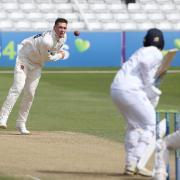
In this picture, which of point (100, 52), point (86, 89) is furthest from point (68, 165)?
point (100, 52)

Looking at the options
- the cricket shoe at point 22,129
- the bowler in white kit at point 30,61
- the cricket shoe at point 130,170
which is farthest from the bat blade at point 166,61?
the cricket shoe at point 22,129

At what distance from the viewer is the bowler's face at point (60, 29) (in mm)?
12922

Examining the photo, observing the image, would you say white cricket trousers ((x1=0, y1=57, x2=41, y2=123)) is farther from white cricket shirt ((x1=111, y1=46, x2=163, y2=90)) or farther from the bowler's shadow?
white cricket shirt ((x1=111, y1=46, x2=163, y2=90))

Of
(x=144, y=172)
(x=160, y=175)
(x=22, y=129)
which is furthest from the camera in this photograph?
(x=22, y=129)

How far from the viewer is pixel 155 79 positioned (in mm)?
9648

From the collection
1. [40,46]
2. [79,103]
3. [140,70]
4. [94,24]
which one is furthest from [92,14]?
[140,70]

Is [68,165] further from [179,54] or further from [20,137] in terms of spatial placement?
[179,54]

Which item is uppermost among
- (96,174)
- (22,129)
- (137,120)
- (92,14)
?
(92,14)

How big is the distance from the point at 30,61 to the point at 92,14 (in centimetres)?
2045

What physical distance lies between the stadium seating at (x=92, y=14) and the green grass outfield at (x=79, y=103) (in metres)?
5.60

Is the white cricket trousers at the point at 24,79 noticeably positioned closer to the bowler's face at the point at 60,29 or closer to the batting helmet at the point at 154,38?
the bowler's face at the point at 60,29

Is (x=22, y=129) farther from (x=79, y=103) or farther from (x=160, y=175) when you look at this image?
(x=160, y=175)

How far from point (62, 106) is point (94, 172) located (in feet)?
28.4

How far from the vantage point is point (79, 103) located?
1903 cm
